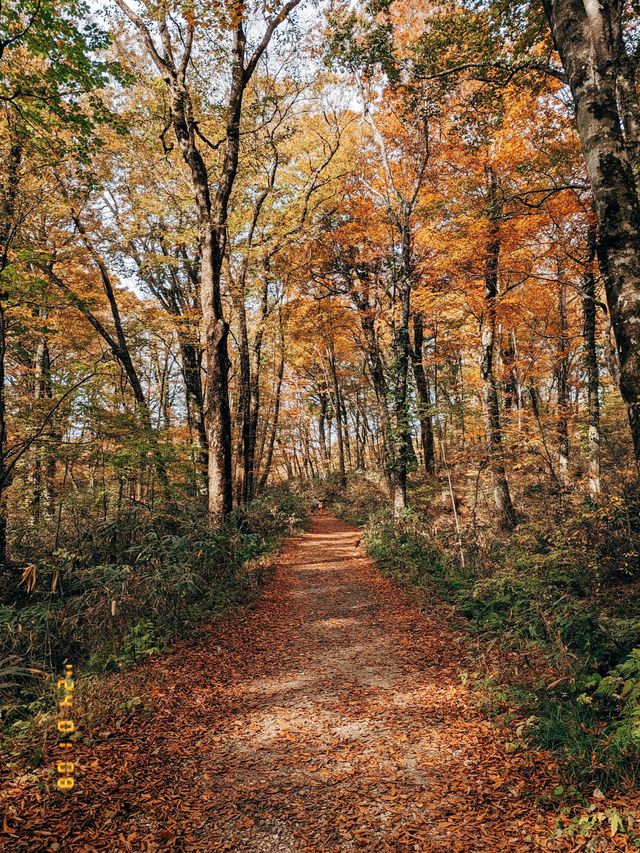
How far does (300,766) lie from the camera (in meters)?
3.51

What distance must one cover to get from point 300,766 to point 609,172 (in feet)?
20.2

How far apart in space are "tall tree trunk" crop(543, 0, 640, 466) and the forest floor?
3149 millimetres

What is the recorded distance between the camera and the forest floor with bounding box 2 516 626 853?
2.73 m

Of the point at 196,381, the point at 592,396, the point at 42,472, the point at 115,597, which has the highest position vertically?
the point at 196,381

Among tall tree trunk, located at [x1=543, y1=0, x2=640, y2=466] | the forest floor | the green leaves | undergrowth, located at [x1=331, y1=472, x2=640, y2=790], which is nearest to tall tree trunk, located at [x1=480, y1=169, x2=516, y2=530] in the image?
undergrowth, located at [x1=331, y1=472, x2=640, y2=790]

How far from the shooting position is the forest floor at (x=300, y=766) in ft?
8.97

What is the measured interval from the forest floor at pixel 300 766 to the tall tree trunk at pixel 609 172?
3.15m

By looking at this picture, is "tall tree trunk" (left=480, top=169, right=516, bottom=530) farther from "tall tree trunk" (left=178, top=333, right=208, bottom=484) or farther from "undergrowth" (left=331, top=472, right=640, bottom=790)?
"tall tree trunk" (left=178, top=333, right=208, bottom=484)

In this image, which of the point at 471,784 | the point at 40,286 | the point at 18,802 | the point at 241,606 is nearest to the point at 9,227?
the point at 40,286

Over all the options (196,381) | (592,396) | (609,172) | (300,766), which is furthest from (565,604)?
(196,381)

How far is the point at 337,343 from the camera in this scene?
24.1 metres
